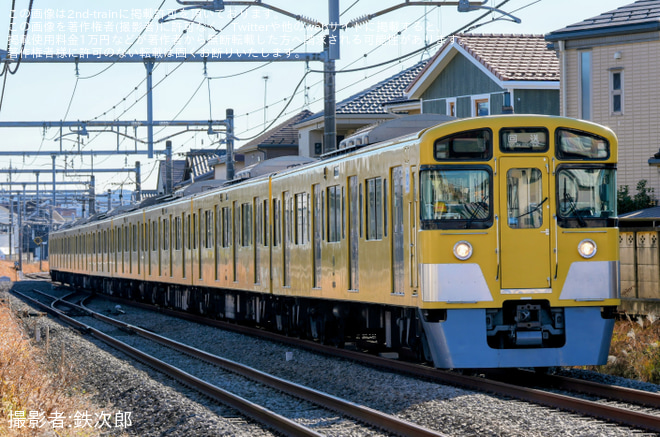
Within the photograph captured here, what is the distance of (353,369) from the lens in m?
12.6

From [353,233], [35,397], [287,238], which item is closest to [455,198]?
[353,233]

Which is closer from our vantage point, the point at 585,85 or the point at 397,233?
the point at 397,233

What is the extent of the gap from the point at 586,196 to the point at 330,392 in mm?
3394

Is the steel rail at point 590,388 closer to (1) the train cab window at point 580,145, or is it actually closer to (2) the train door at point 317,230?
(1) the train cab window at point 580,145

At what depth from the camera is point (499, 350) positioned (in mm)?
10773

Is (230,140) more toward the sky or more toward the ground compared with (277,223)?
more toward the sky

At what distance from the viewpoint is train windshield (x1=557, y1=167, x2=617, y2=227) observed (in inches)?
435

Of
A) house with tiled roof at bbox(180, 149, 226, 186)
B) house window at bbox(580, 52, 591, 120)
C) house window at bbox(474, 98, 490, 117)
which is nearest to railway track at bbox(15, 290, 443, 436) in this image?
house window at bbox(580, 52, 591, 120)

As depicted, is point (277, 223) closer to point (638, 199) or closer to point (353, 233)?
point (353, 233)

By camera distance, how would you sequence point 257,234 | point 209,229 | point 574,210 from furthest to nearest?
1. point 209,229
2. point 257,234
3. point 574,210

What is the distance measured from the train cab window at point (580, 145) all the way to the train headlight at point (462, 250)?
55.1 inches

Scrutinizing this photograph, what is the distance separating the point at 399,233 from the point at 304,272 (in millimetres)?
4231

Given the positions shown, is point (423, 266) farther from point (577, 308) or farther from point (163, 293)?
point (163, 293)

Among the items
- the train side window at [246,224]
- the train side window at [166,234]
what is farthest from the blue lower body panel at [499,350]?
the train side window at [166,234]
